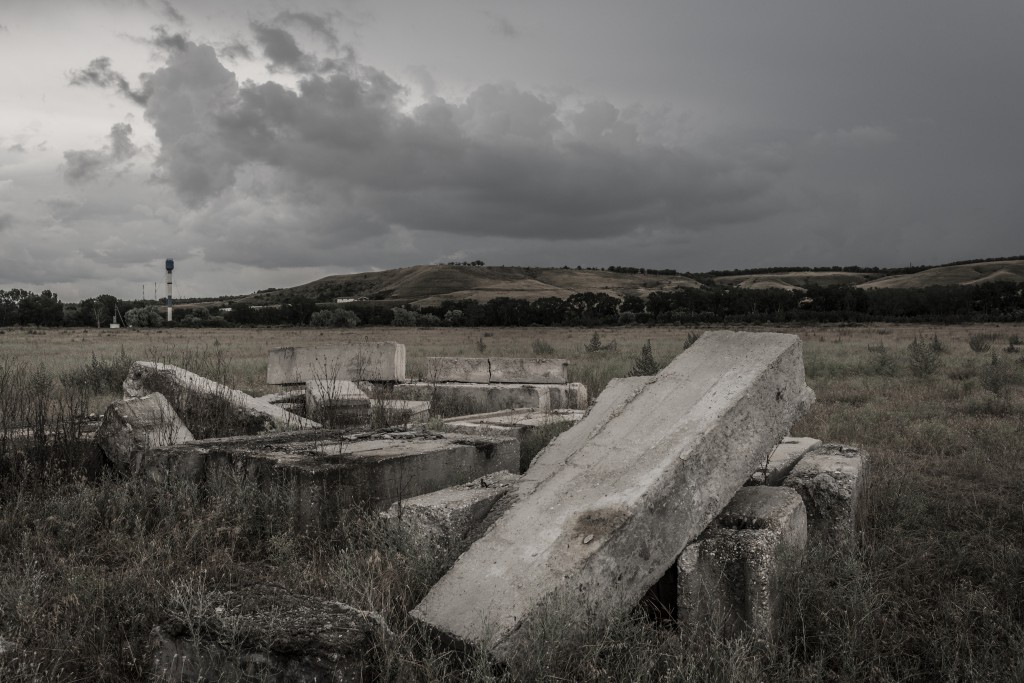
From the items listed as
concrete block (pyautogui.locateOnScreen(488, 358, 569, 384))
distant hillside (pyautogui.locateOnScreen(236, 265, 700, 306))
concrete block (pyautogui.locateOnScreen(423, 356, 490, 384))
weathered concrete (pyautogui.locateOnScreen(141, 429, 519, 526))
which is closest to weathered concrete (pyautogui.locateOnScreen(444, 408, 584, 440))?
weathered concrete (pyautogui.locateOnScreen(141, 429, 519, 526))

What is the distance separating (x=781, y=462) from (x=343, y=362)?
7.66 meters

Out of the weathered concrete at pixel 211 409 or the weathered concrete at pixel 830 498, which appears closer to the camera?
the weathered concrete at pixel 830 498

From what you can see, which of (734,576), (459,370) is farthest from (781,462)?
(459,370)

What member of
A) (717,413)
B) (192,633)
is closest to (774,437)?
(717,413)

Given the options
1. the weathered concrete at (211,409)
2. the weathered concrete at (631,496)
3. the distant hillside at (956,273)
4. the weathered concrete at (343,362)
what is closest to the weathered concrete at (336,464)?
the weathered concrete at (631,496)

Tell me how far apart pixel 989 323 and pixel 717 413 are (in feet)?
131

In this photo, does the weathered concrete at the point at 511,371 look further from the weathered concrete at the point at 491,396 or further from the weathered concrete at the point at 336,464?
the weathered concrete at the point at 336,464

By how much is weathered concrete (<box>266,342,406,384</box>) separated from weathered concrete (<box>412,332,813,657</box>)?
22.8ft

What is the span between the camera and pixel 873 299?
1775 inches

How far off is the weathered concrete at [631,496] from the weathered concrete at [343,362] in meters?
6.96

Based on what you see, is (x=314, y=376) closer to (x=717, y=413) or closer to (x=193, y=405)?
(x=193, y=405)

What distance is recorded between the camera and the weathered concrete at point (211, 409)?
7.45m

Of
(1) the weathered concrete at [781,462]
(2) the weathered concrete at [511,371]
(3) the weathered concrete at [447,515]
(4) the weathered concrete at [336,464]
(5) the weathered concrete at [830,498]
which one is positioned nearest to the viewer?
(3) the weathered concrete at [447,515]

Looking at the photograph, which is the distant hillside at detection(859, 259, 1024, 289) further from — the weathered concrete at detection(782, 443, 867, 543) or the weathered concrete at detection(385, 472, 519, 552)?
the weathered concrete at detection(385, 472, 519, 552)
